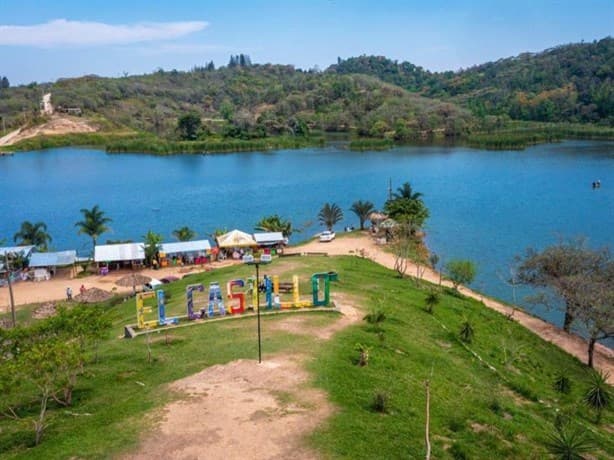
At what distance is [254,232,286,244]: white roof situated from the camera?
47.6 metres

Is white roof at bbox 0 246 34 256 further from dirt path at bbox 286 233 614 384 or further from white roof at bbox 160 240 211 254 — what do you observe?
dirt path at bbox 286 233 614 384

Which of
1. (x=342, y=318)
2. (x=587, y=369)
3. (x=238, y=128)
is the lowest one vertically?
(x=587, y=369)

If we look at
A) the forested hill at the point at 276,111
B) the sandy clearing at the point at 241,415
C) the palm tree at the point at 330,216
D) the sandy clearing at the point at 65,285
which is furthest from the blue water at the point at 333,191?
the forested hill at the point at 276,111

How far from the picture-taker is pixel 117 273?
4278 centimetres

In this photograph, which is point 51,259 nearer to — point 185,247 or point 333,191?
point 185,247

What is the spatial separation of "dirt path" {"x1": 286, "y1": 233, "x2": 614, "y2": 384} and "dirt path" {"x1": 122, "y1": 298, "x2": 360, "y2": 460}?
55.5 ft

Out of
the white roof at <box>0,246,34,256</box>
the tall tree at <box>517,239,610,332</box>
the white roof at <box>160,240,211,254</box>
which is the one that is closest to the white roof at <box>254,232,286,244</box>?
the white roof at <box>160,240,211,254</box>

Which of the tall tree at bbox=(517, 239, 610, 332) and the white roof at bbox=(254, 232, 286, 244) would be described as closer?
the tall tree at bbox=(517, 239, 610, 332)

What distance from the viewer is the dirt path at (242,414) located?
14070 mm

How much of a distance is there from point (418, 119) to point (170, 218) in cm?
10225

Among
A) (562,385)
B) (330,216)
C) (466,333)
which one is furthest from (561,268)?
(330,216)

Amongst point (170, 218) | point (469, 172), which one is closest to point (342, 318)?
point (170, 218)

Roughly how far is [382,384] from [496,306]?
20.0m

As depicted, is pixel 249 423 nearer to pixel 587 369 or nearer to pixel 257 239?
pixel 587 369
